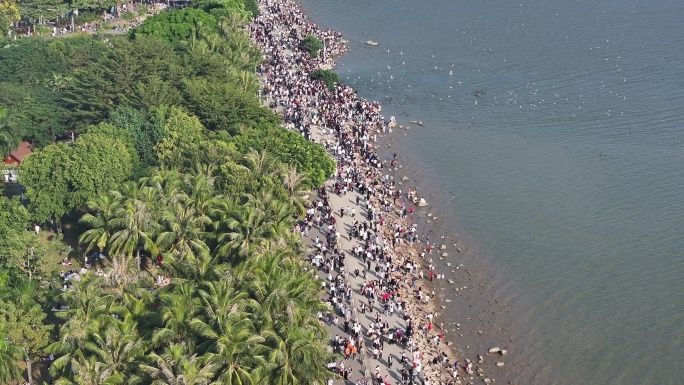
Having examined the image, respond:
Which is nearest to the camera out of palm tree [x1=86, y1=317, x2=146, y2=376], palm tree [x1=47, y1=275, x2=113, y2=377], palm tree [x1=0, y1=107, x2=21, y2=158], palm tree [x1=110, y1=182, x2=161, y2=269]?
palm tree [x1=86, y1=317, x2=146, y2=376]

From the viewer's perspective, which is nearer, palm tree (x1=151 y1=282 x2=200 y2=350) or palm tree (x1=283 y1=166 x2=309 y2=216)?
palm tree (x1=151 y1=282 x2=200 y2=350)

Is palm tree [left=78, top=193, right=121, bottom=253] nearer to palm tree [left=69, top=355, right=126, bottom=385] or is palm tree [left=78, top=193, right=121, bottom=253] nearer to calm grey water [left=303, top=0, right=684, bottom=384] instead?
palm tree [left=69, top=355, right=126, bottom=385]

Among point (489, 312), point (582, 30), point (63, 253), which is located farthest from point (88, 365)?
point (582, 30)

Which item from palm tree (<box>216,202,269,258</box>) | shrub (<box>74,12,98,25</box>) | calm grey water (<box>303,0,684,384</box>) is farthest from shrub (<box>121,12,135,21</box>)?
palm tree (<box>216,202,269,258</box>)

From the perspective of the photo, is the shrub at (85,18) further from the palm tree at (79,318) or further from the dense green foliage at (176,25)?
the palm tree at (79,318)

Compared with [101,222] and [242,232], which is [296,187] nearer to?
[242,232]

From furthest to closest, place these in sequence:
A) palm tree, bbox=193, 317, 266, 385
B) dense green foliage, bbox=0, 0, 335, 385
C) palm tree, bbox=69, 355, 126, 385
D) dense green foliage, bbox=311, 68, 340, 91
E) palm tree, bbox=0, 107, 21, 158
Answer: dense green foliage, bbox=311, 68, 340, 91 < palm tree, bbox=0, 107, 21, 158 < dense green foliage, bbox=0, 0, 335, 385 < palm tree, bbox=193, 317, 266, 385 < palm tree, bbox=69, 355, 126, 385
